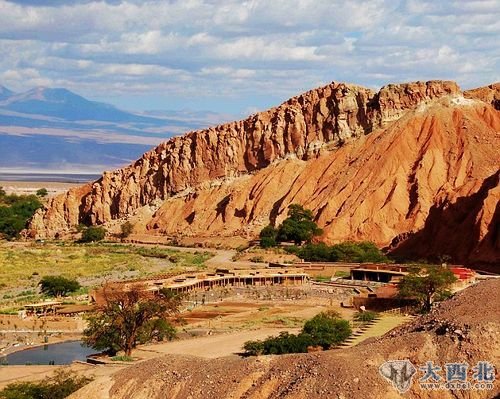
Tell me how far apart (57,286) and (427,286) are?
23.0m

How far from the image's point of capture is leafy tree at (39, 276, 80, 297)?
61.9 meters

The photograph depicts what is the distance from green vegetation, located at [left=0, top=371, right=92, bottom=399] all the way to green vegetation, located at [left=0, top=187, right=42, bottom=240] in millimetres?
89938

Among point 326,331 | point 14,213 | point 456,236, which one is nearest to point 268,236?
point 456,236

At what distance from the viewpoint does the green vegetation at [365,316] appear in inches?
1941

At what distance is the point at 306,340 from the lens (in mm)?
39531

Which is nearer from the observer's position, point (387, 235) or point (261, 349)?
point (261, 349)

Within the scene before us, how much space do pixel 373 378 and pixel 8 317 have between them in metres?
32.9

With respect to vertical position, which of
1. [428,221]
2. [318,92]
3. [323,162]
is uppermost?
[318,92]

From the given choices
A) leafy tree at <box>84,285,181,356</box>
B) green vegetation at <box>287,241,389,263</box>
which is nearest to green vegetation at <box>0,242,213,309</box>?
green vegetation at <box>287,241,389,263</box>

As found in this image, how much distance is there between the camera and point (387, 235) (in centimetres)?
8725

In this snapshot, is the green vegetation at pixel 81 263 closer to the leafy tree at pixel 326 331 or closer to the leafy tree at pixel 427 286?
the leafy tree at pixel 326 331

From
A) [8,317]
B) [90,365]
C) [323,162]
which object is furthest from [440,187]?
[90,365]

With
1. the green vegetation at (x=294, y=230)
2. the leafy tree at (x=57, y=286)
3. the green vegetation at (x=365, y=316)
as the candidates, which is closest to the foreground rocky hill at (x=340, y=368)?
the green vegetation at (x=365, y=316)

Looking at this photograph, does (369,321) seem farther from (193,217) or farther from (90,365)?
(193,217)
